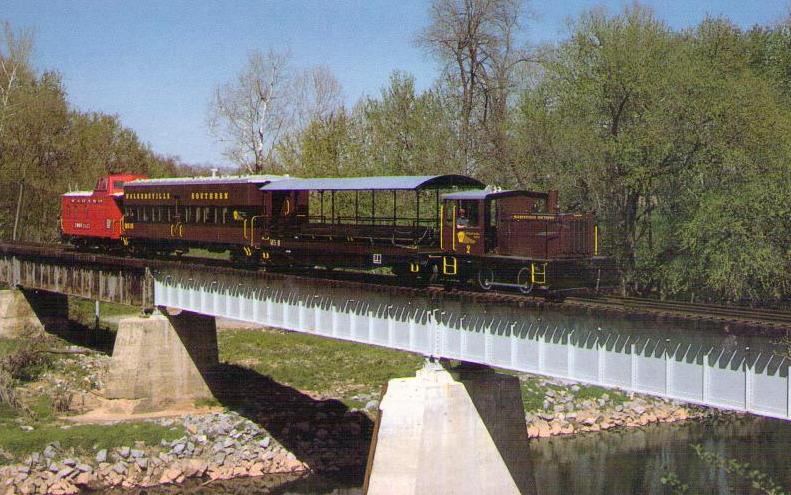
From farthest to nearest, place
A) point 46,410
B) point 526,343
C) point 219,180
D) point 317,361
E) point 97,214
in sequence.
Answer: point 317,361 < point 97,214 < point 219,180 < point 46,410 < point 526,343

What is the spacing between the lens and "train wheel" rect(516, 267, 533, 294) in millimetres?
23594

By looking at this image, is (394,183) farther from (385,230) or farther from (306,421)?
(306,421)

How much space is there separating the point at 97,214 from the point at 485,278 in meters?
26.4

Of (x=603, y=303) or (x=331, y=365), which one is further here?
(x=331, y=365)

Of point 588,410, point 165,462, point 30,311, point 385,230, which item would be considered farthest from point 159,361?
point 588,410

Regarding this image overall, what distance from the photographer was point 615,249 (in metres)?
43.3

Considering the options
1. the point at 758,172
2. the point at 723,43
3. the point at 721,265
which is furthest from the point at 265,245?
the point at 723,43

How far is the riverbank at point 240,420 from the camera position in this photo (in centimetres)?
3153

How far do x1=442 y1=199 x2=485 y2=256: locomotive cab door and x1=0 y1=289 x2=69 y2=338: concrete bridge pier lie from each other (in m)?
32.0

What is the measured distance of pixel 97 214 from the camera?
147 ft

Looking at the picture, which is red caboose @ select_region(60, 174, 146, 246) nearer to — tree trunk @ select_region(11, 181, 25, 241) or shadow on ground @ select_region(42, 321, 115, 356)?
shadow on ground @ select_region(42, 321, 115, 356)

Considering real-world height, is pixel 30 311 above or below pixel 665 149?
below

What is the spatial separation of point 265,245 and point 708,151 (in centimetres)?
2006

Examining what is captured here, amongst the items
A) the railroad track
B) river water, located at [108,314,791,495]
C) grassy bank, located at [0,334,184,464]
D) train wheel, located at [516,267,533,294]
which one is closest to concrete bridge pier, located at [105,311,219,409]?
grassy bank, located at [0,334,184,464]
